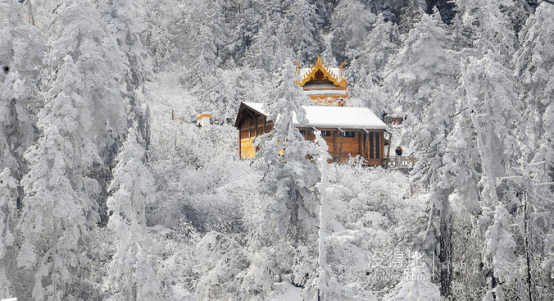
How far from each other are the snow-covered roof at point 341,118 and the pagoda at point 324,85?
7.23m

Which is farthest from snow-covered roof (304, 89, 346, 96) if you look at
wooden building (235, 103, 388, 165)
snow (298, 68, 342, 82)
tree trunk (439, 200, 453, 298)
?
tree trunk (439, 200, 453, 298)

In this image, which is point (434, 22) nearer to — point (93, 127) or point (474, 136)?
point (474, 136)

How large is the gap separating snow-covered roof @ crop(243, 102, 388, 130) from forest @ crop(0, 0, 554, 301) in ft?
19.6

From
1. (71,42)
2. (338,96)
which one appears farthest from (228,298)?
(338,96)

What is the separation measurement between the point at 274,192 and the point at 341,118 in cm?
1509

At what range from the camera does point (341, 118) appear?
3478cm

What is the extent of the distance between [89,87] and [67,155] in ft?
12.9

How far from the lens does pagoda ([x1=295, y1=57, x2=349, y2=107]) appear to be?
4366 cm

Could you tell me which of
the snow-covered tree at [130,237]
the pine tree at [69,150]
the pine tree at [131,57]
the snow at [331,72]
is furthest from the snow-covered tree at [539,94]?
the snow at [331,72]

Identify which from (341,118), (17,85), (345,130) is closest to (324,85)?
(341,118)

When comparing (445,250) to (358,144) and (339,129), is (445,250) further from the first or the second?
(358,144)

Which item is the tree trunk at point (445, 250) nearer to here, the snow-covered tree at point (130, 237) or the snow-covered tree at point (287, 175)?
the snow-covered tree at point (287, 175)

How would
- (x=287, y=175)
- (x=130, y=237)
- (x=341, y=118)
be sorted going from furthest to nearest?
(x=341, y=118)
(x=287, y=175)
(x=130, y=237)

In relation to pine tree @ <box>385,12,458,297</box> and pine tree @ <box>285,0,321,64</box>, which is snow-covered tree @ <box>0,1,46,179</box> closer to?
pine tree @ <box>385,12,458,297</box>
